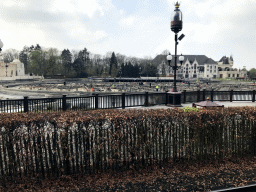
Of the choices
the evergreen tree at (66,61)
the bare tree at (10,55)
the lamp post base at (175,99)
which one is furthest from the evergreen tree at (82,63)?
the lamp post base at (175,99)

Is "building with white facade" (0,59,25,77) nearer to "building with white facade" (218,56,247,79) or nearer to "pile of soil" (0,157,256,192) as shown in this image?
"pile of soil" (0,157,256,192)

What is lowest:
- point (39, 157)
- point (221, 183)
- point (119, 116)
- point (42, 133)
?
point (221, 183)

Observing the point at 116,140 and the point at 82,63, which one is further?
the point at 82,63

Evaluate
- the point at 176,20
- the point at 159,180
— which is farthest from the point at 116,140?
the point at 176,20

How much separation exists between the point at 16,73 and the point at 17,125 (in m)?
97.8

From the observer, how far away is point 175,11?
15.4m

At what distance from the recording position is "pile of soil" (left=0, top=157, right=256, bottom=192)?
4539 mm

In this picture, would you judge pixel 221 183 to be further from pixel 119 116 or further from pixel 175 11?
pixel 175 11

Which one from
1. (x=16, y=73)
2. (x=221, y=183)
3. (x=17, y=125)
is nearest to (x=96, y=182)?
(x=17, y=125)

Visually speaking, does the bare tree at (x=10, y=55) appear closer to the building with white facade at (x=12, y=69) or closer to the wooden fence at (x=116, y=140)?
the building with white facade at (x=12, y=69)

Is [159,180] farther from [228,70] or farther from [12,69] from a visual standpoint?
[228,70]

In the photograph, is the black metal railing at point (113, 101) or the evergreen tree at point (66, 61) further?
the evergreen tree at point (66, 61)

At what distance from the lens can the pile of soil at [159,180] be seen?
179 inches

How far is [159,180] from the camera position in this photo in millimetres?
4887
